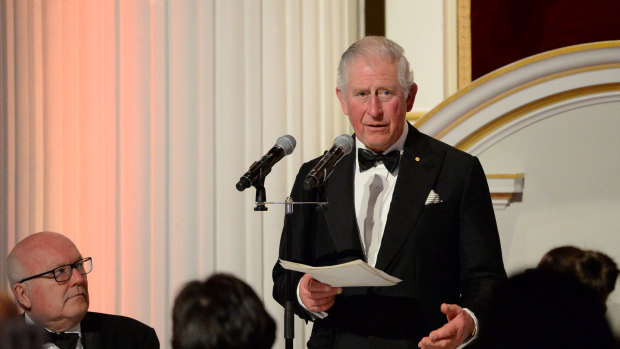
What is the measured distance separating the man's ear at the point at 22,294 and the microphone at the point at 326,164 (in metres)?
1.14

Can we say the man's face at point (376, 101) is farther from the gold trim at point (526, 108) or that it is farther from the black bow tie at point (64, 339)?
the gold trim at point (526, 108)

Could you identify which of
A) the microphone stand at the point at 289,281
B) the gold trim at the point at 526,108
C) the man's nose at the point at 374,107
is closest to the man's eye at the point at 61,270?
the microphone stand at the point at 289,281

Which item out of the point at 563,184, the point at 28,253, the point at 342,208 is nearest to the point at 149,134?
the point at 28,253

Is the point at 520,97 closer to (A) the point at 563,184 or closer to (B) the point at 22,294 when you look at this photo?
(A) the point at 563,184

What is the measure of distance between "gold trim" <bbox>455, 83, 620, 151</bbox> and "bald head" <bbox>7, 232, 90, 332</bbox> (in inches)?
79.0

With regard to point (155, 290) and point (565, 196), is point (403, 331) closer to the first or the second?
point (155, 290)

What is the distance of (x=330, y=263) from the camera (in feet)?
8.86

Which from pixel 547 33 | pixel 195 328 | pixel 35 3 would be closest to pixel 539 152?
pixel 547 33

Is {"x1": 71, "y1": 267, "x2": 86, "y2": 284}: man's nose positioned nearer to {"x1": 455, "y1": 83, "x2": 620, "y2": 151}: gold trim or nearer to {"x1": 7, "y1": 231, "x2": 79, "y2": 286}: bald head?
{"x1": 7, "y1": 231, "x2": 79, "y2": 286}: bald head

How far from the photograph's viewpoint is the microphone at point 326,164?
2.34m

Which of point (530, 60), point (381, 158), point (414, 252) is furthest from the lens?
point (530, 60)

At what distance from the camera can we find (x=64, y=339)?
297cm

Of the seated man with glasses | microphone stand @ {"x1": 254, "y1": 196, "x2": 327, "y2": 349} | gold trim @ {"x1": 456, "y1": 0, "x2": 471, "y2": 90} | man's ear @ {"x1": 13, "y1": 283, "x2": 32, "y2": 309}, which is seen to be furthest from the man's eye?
gold trim @ {"x1": 456, "y1": 0, "x2": 471, "y2": 90}

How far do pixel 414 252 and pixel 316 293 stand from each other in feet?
1.06
